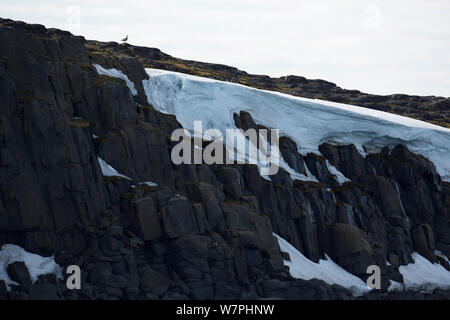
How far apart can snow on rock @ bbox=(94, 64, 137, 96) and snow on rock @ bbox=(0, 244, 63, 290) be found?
30.8m

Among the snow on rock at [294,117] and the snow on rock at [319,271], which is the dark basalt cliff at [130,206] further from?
the snow on rock at [294,117]

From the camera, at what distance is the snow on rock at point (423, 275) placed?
120981 millimetres

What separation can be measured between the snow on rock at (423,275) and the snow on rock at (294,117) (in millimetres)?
18772

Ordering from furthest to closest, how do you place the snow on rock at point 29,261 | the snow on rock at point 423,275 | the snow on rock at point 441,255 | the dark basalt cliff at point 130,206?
1. the snow on rock at point 441,255
2. the snow on rock at point 423,275
3. the dark basalt cliff at point 130,206
4. the snow on rock at point 29,261

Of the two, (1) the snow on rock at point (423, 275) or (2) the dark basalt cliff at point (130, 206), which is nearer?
(2) the dark basalt cliff at point (130, 206)

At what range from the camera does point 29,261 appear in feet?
302

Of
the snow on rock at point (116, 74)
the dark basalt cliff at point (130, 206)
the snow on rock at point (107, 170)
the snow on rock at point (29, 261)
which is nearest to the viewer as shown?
the snow on rock at point (29, 261)

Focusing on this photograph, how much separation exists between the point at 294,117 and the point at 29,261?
54.9 metres

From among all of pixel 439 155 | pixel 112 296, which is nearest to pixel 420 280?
pixel 439 155

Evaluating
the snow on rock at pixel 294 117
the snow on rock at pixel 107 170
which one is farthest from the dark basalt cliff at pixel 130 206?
the snow on rock at pixel 294 117

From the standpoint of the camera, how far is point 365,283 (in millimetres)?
113875

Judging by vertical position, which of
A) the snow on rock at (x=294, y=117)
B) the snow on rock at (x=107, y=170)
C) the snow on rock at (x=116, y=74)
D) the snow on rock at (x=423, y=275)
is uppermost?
the snow on rock at (x=116, y=74)

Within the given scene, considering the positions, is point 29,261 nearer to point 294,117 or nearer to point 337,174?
point 337,174
